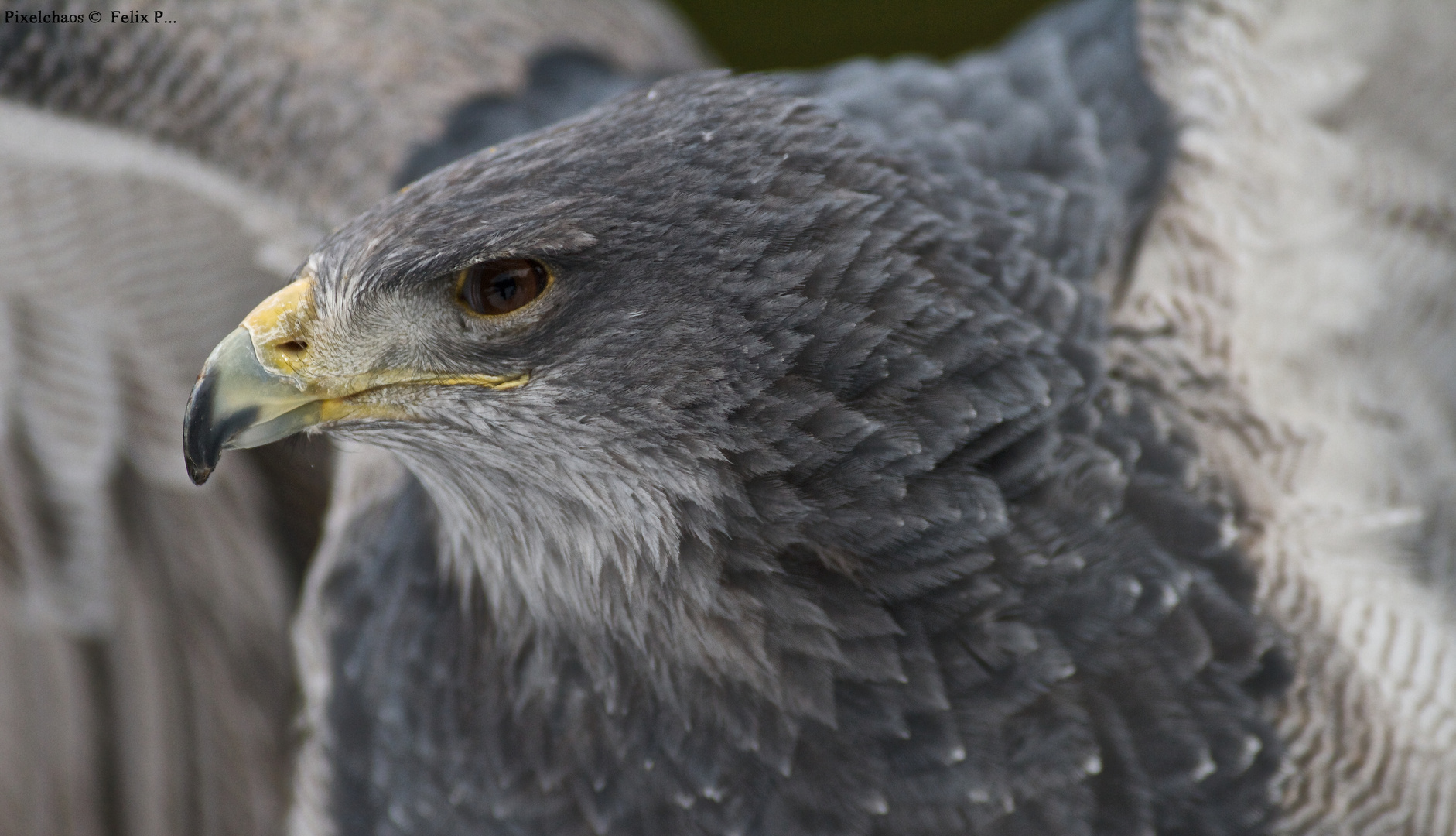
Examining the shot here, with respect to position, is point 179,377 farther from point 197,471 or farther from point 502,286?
point 502,286

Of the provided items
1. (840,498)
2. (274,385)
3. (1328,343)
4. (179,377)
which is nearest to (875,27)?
(179,377)

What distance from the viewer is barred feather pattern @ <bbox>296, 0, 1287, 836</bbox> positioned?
1.83m

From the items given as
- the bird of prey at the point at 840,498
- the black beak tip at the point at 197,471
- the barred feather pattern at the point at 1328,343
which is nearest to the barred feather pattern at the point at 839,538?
the bird of prey at the point at 840,498

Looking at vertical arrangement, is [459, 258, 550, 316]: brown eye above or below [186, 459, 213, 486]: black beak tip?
above

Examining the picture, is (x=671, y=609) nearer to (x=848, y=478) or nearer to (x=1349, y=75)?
(x=848, y=478)

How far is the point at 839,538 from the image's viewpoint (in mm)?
1888

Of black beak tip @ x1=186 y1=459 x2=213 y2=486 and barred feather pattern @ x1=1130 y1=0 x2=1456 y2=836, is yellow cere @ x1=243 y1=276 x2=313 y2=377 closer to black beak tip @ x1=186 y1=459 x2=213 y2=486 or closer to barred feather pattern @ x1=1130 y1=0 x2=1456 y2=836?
black beak tip @ x1=186 y1=459 x2=213 y2=486

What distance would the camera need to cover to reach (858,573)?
1929 mm

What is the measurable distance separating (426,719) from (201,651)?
1.39 meters

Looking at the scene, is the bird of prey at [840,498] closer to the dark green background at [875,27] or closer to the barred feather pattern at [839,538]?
the barred feather pattern at [839,538]

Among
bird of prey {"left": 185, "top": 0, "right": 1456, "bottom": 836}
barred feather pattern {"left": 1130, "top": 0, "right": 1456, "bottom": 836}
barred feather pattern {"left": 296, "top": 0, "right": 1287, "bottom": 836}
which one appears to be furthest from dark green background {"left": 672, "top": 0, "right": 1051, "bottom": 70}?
barred feather pattern {"left": 296, "top": 0, "right": 1287, "bottom": 836}

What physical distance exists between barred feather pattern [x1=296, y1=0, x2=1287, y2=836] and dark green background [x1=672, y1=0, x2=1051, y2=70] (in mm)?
3865

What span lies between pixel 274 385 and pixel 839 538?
2.72 ft

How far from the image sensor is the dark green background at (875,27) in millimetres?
5848
